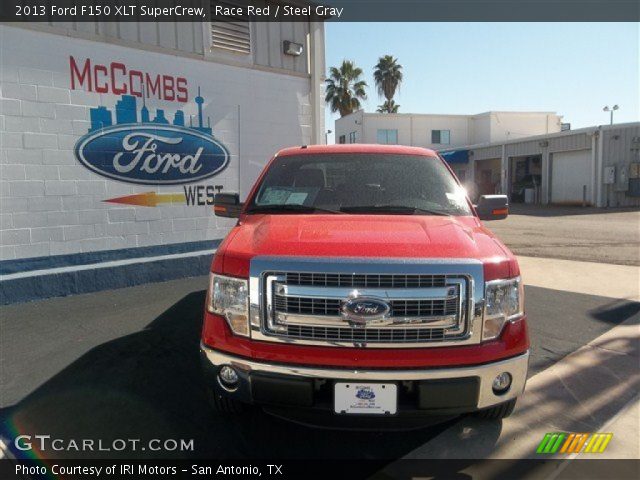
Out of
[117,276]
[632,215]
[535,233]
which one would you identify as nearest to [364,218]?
[117,276]

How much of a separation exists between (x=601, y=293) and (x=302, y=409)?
18.1 ft

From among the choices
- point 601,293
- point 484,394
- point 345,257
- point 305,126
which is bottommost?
point 601,293

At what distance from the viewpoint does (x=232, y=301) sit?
7.98ft

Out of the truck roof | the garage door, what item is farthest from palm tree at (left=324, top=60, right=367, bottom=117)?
the truck roof

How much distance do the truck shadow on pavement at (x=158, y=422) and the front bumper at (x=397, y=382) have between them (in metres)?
0.54

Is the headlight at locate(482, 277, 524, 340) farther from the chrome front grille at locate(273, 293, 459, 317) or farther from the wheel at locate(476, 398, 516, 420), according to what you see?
the wheel at locate(476, 398, 516, 420)

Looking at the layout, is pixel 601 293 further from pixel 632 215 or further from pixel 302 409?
pixel 632 215

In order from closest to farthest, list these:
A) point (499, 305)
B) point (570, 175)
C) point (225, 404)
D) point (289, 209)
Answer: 1. point (499, 305)
2. point (225, 404)
3. point (289, 209)
4. point (570, 175)

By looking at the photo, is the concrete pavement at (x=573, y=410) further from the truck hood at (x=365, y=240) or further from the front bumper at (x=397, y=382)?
the truck hood at (x=365, y=240)

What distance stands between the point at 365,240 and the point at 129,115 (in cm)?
487

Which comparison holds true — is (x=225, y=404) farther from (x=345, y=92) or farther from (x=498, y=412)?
(x=345, y=92)

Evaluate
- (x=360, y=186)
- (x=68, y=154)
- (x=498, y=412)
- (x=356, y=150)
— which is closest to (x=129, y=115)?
(x=68, y=154)

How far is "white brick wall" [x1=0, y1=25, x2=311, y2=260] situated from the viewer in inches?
206

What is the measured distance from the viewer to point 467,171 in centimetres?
3050
